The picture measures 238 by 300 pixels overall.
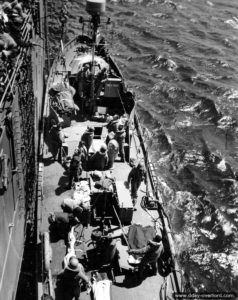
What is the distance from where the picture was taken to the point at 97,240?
494 inches

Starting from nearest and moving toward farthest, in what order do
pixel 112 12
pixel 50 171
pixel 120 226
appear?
pixel 120 226 → pixel 50 171 → pixel 112 12

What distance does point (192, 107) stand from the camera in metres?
30.8

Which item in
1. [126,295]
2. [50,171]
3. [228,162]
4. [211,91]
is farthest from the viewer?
[211,91]

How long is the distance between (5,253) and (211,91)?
85.4ft

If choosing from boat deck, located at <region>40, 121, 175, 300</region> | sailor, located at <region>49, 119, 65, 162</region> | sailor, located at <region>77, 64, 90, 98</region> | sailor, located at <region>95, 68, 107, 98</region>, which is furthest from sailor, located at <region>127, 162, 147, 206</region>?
sailor, located at <region>77, 64, 90, 98</region>

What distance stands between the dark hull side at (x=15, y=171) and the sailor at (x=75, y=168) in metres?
1.77

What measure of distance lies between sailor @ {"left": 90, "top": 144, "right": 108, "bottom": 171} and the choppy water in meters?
5.44

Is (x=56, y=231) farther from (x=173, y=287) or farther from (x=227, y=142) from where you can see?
(x=227, y=142)

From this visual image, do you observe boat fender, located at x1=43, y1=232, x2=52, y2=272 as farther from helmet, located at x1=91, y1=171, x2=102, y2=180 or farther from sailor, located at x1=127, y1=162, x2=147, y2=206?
sailor, located at x1=127, y1=162, x2=147, y2=206

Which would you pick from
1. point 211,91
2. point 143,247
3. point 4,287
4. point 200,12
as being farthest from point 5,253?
point 200,12

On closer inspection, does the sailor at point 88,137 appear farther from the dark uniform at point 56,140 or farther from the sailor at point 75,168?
the sailor at point 75,168

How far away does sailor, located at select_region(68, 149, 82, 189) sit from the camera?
15.2 metres

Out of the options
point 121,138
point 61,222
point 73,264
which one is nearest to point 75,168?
point 61,222

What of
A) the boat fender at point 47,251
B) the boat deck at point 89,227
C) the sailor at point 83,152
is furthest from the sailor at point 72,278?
the sailor at point 83,152
